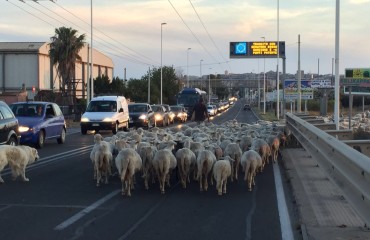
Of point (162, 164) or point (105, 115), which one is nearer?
point (162, 164)

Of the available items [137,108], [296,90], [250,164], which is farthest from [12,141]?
[296,90]

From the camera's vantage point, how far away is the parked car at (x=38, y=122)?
19969mm

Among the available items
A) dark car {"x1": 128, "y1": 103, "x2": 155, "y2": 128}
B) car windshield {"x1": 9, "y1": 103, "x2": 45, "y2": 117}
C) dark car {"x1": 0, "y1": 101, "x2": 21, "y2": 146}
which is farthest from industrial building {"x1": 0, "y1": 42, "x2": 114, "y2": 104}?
dark car {"x1": 0, "y1": 101, "x2": 21, "y2": 146}

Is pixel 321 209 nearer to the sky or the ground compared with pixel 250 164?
nearer to the ground

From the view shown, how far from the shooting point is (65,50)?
6150cm

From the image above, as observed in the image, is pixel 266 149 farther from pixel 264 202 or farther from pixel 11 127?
pixel 11 127

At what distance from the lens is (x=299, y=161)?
15.4 metres

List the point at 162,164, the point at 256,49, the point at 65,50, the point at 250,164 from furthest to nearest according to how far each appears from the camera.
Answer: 1. the point at 65,50
2. the point at 256,49
3. the point at 250,164
4. the point at 162,164

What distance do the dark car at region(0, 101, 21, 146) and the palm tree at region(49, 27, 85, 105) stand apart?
147ft

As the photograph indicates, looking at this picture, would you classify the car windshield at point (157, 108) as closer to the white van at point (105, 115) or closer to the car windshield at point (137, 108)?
the car windshield at point (137, 108)

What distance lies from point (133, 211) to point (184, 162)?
2579mm

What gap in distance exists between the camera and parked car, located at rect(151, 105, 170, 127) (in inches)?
1607

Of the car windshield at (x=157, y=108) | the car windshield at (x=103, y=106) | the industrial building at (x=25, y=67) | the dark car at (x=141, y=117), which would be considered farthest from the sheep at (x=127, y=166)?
the industrial building at (x=25, y=67)

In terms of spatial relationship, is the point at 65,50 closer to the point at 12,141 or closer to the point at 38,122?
the point at 38,122
